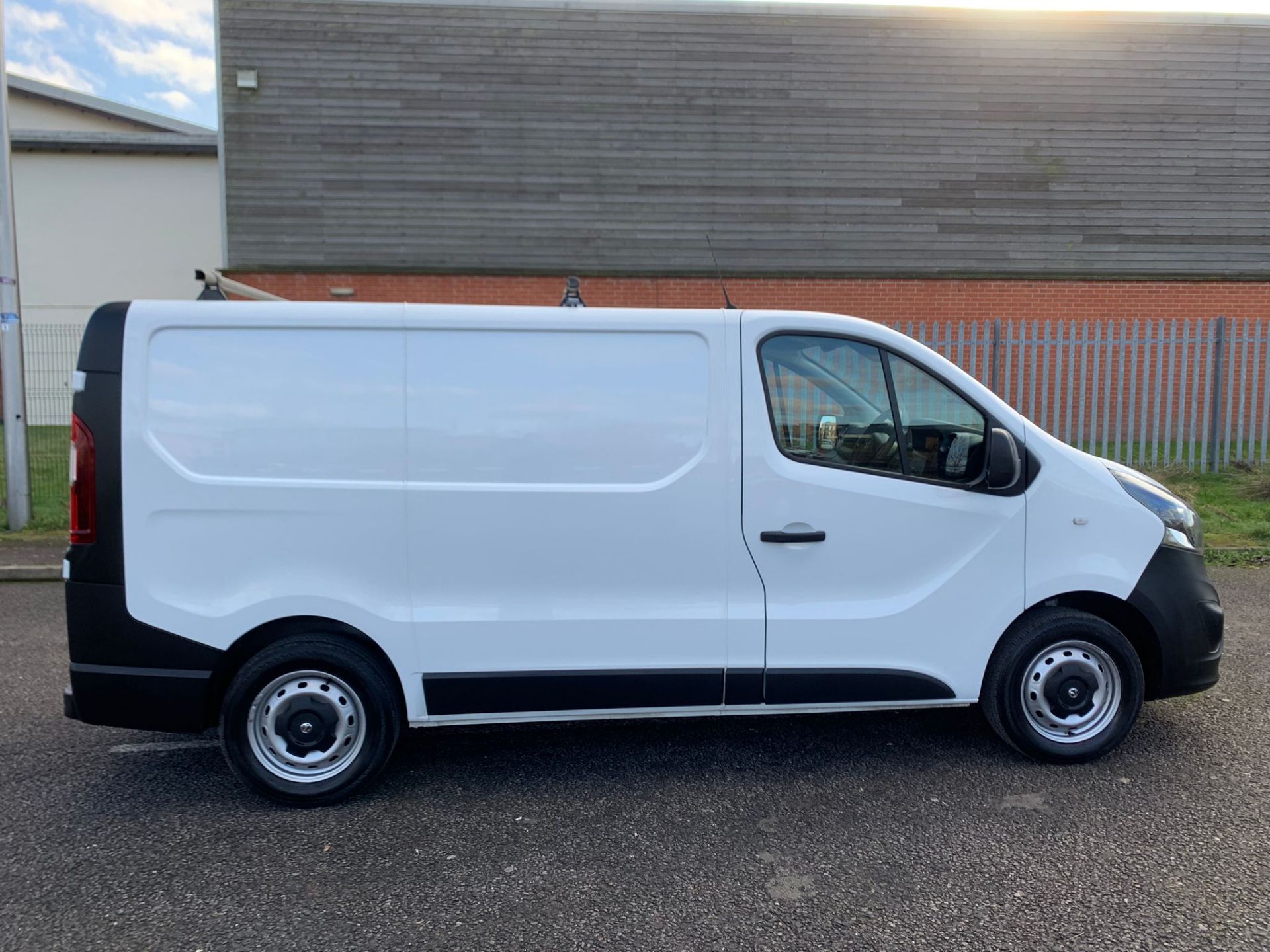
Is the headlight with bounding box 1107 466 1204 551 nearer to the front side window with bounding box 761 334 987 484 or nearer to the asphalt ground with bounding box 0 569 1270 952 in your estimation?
the front side window with bounding box 761 334 987 484

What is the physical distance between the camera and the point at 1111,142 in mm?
14211

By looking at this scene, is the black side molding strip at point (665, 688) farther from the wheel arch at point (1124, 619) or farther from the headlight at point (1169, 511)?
the headlight at point (1169, 511)

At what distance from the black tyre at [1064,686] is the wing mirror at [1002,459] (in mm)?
622

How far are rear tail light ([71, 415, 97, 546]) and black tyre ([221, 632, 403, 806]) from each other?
Answer: 0.78 m

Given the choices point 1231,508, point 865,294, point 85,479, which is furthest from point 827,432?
point 865,294

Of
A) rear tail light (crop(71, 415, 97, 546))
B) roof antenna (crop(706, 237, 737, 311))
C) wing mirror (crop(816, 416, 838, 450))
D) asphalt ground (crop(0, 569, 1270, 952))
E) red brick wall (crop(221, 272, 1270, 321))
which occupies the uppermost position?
red brick wall (crop(221, 272, 1270, 321))

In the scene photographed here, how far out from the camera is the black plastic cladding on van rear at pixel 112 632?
3.44 m

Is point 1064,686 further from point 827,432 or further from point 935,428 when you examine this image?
point 827,432

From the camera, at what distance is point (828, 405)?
12.4 ft

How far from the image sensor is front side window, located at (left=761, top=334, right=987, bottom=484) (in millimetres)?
3756

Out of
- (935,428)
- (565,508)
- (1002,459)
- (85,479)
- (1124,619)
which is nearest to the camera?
(85,479)

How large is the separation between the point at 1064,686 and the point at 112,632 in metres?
3.84

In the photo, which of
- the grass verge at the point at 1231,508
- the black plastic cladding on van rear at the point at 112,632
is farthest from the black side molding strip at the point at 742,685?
the grass verge at the point at 1231,508

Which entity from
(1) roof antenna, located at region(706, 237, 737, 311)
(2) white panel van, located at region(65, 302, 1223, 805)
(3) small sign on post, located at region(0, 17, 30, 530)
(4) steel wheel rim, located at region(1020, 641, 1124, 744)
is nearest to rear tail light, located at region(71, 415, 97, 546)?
(2) white panel van, located at region(65, 302, 1223, 805)
